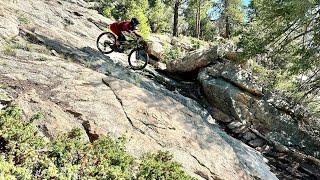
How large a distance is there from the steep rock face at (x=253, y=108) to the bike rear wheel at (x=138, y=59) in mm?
3314

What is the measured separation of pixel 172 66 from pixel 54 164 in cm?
1487

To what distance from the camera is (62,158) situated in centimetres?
Answer: 542

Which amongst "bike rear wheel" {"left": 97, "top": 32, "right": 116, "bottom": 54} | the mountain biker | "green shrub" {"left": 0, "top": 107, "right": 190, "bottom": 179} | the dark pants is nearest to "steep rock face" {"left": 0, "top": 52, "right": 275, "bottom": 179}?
"green shrub" {"left": 0, "top": 107, "right": 190, "bottom": 179}

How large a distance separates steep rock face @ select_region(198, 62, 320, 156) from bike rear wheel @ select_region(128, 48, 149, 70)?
3.31 m

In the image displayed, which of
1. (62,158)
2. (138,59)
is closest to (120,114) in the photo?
(62,158)

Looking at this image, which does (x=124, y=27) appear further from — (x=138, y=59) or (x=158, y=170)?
(x=158, y=170)

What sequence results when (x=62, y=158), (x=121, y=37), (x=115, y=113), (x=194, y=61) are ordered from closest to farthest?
(x=62, y=158) → (x=115, y=113) → (x=121, y=37) → (x=194, y=61)

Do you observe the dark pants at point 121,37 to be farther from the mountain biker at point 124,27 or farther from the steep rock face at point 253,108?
the steep rock face at point 253,108

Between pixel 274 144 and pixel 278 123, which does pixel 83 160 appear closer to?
pixel 274 144

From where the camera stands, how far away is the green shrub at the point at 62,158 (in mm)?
4922

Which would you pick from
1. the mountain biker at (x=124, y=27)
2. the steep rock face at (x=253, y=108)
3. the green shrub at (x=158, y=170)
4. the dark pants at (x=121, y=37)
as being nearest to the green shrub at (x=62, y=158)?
the green shrub at (x=158, y=170)

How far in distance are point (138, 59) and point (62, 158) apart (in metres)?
13.2

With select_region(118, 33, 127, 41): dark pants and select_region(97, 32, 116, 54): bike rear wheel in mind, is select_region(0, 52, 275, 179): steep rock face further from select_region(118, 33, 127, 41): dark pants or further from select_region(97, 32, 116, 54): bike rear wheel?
select_region(97, 32, 116, 54): bike rear wheel

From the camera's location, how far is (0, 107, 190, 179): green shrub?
4.92m
